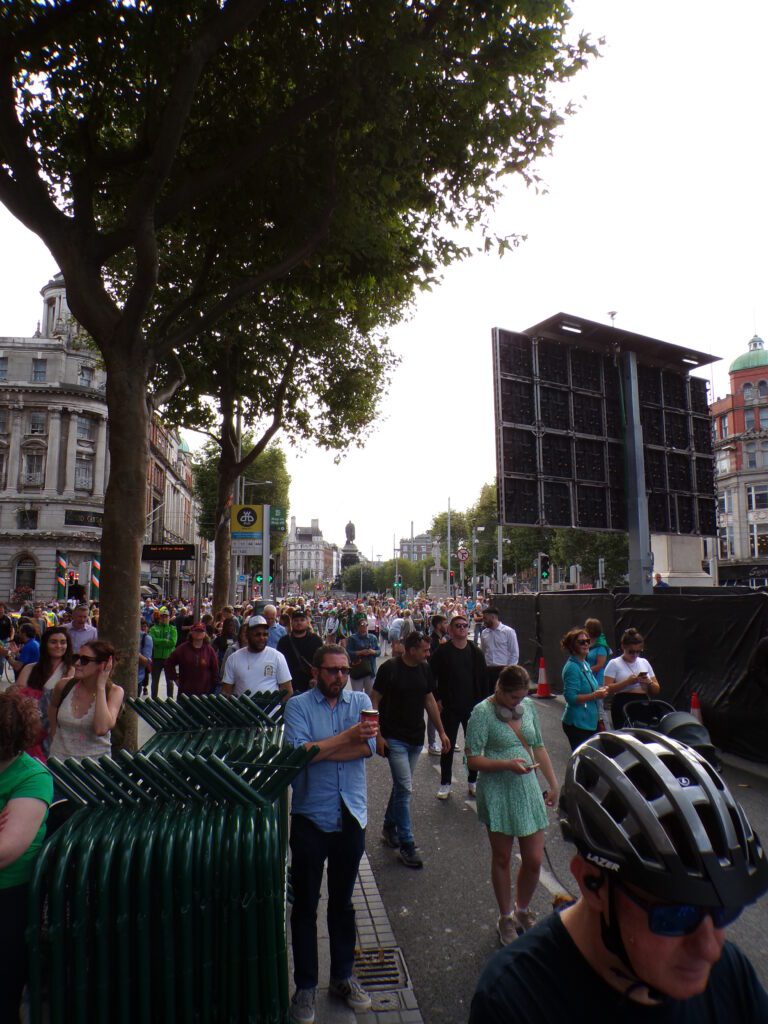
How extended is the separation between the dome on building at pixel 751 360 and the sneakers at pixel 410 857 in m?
76.1

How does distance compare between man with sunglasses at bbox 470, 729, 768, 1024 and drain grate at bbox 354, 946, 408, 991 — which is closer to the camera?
man with sunglasses at bbox 470, 729, 768, 1024

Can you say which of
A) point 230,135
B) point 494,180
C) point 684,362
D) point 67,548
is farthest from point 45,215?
point 67,548

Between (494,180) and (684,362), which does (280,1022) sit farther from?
(684,362)

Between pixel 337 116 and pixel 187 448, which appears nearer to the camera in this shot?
pixel 337 116

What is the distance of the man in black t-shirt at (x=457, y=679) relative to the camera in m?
8.02

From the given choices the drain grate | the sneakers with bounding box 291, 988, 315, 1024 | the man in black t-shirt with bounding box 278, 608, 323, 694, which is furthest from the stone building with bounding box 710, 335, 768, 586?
the sneakers with bounding box 291, 988, 315, 1024

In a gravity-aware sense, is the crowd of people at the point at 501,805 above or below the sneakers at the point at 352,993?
above

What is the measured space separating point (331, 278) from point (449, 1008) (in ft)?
29.4

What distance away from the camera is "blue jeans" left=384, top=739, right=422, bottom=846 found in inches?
247

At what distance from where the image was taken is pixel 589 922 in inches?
59.1

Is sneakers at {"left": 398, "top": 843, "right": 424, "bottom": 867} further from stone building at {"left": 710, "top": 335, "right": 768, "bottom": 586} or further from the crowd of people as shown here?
stone building at {"left": 710, "top": 335, "right": 768, "bottom": 586}

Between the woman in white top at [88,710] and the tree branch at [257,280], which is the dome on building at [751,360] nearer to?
the tree branch at [257,280]

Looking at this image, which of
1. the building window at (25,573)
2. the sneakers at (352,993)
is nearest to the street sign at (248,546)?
the sneakers at (352,993)

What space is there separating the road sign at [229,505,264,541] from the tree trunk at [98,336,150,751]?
46.4 feet
